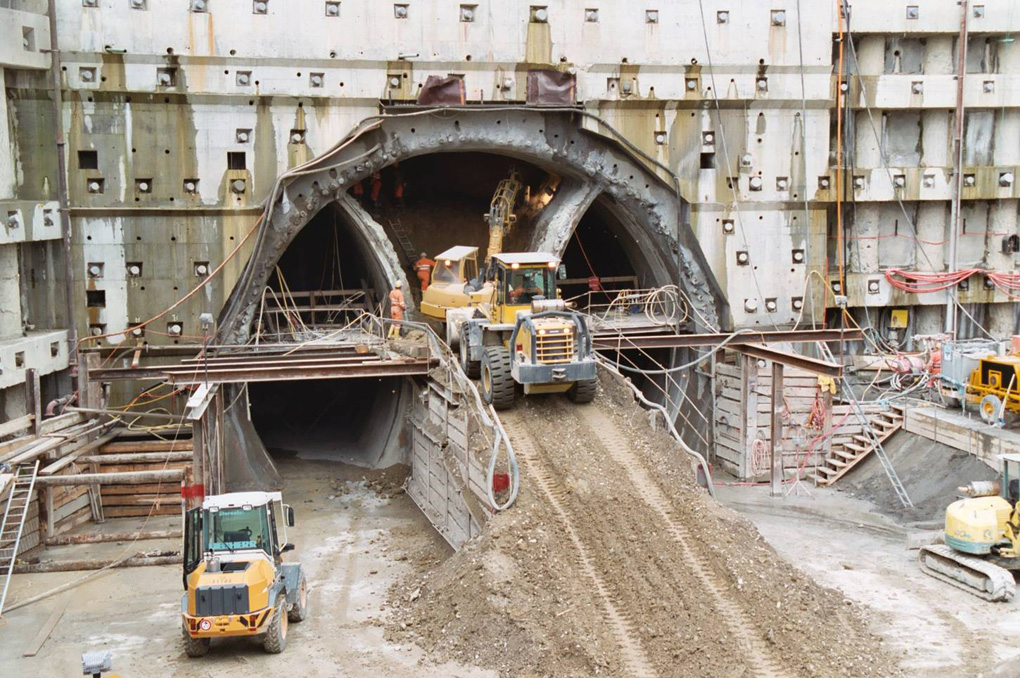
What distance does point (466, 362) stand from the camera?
931 inches

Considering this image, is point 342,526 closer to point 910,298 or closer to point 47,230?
point 47,230

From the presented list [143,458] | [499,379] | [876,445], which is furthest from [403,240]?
[876,445]

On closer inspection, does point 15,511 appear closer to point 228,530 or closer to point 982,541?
point 228,530

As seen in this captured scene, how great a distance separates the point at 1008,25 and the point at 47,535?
987 inches

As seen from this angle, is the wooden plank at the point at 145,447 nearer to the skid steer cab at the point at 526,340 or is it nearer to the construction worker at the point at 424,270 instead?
the skid steer cab at the point at 526,340

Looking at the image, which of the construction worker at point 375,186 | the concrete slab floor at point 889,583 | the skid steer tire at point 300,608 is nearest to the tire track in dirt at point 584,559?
the concrete slab floor at point 889,583

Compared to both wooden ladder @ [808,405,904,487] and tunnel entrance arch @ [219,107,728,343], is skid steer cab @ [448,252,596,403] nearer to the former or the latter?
tunnel entrance arch @ [219,107,728,343]

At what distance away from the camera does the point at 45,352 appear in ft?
83.5

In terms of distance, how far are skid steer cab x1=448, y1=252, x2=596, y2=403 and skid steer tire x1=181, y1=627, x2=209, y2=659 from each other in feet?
22.8

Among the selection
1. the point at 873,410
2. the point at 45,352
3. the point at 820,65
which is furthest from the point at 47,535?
the point at 820,65

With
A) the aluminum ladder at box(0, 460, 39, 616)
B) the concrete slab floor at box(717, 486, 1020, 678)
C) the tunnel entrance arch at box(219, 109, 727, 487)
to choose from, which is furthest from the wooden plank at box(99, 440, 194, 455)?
the concrete slab floor at box(717, 486, 1020, 678)

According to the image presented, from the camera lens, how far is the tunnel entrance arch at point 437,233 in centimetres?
2734

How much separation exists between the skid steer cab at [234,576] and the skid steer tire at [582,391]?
6.40 metres

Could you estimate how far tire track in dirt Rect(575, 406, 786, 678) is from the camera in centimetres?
1595
